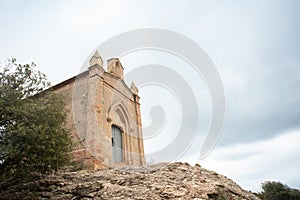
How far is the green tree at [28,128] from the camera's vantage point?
7.84m

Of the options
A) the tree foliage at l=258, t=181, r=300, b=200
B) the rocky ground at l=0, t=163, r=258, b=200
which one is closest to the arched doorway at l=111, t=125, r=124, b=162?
the rocky ground at l=0, t=163, r=258, b=200

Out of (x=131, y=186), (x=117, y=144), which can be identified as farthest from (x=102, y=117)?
(x=131, y=186)

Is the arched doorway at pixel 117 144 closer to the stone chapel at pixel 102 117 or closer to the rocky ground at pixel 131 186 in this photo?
the stone chapel at pixel 102 117

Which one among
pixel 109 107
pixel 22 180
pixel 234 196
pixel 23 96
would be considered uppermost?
pixel 109 107

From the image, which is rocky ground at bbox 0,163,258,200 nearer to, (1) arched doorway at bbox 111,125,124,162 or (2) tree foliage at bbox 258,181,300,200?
(1) arched doorway at bbox 111,125,124,162

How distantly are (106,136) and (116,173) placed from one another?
4.59m

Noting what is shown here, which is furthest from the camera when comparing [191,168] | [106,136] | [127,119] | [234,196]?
[127,119]

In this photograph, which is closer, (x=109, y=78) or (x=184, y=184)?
(x=184, y=184)

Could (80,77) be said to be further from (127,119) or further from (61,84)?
(127,119)

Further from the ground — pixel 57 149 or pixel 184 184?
pixel 57 149

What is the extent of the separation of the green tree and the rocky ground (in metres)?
1.00

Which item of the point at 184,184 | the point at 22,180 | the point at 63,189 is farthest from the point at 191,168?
the point at 22,180

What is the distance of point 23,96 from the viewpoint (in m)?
9.14

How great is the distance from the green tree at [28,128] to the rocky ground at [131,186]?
3.27 feet
